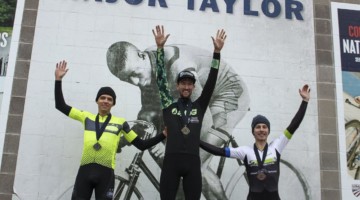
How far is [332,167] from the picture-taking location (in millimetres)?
5223

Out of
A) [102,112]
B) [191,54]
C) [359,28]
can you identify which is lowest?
[102,112]

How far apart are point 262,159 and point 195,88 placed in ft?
5.18

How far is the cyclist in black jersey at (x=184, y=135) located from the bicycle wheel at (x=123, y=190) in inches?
46.1

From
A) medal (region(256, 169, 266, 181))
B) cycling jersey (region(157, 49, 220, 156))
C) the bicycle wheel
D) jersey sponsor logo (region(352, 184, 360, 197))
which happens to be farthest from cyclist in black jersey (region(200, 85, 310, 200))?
jersey sponsor logo (region(352, 184, 360, 197))

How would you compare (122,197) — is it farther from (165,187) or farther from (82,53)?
(82,53)

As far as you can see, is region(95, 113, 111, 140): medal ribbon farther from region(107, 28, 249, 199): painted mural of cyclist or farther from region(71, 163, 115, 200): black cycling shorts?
region(107, 28, 249, 199): painted mural of cyclist

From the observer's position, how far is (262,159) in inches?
158

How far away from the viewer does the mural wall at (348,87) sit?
5.23 metres

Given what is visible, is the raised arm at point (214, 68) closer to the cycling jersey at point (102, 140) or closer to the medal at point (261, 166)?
the medal at point (261, 166)

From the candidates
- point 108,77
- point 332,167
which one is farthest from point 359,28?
point 108,77

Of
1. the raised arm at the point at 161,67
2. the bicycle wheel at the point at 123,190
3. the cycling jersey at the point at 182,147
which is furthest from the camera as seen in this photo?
the bicycle wheel at the point at 123,190

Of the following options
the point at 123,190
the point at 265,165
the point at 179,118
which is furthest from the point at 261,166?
the point at 123,190

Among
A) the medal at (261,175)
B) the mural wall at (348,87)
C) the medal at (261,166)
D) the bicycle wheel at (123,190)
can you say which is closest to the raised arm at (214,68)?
the medal at (261,166)

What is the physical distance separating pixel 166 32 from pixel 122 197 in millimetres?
2233
